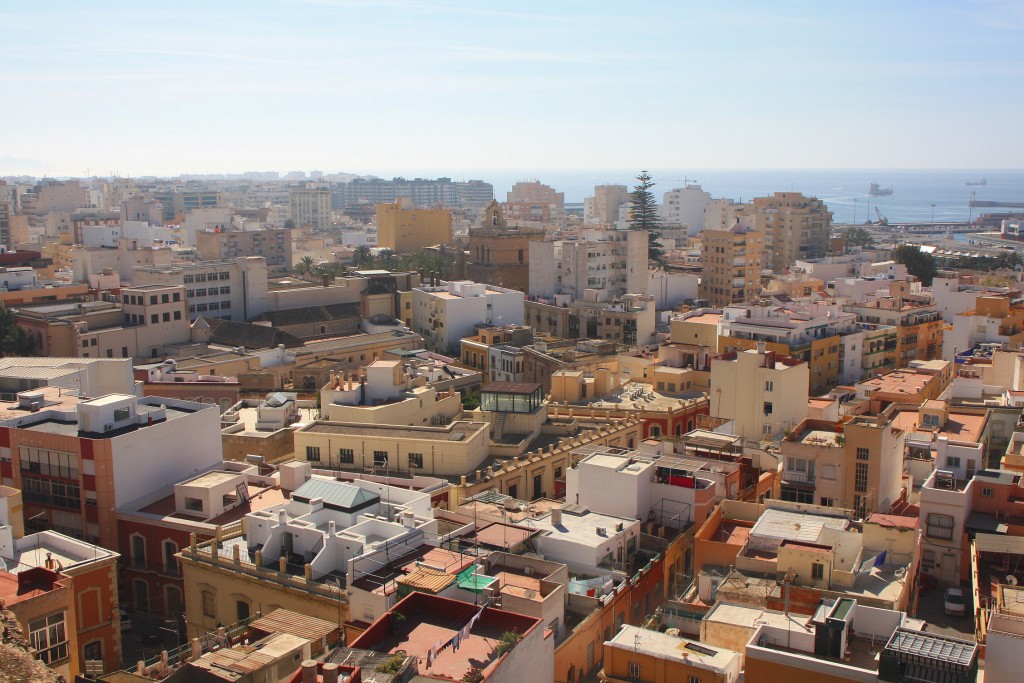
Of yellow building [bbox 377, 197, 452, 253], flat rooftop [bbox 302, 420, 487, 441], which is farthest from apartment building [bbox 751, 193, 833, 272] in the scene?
flat rooftop [bbox 302, 420, 487, 441]

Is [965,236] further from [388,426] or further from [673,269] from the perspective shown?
[388,426]

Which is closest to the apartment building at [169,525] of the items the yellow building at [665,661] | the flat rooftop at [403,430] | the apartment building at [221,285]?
the flat rooftop at [403,430]

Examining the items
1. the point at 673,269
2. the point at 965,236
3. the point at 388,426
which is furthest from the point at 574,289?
the point at 965,236

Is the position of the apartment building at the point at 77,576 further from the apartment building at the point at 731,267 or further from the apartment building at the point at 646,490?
the apartment building at the point at 731,267

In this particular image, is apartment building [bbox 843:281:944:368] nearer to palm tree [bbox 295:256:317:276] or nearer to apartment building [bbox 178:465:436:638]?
apartment building [bbox 178:465:436:638]

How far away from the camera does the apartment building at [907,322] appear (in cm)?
5122

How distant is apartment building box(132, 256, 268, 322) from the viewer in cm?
5997

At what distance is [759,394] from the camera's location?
36.2m

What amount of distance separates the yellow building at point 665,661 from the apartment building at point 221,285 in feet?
153

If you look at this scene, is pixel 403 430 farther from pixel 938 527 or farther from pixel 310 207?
pixel 310 207

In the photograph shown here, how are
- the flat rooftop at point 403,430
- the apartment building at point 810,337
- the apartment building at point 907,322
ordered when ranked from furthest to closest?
1. the apartment building at point 907,322
2. the apartment building at point 810,337
3. the flat rooftop at point 403,430

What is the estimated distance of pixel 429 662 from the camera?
48.4 feet

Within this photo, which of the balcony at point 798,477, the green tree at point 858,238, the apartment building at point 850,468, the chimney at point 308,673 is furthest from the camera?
the green tree at point 858,238

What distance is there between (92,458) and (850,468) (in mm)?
18631
